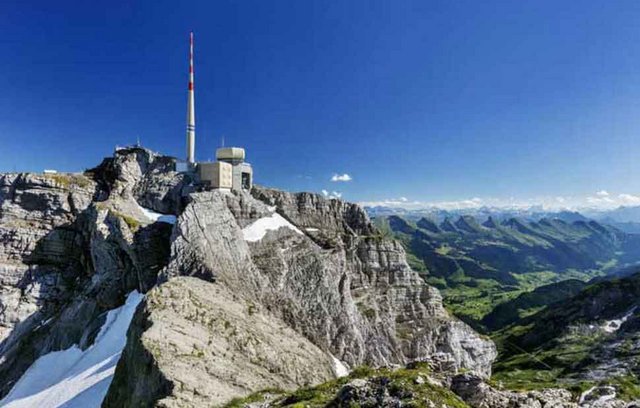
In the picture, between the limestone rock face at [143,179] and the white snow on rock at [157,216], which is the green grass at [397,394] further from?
the limestone rock face at [143,179]

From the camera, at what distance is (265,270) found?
73.5 metres

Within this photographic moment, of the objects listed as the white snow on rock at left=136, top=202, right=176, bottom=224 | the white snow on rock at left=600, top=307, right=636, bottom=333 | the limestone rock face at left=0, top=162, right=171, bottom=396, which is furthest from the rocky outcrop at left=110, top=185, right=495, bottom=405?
the white snow on rock at left=600, top=307, right=636, bottom=333

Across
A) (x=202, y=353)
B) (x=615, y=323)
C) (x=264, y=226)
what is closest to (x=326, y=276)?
(x=264, y=226)

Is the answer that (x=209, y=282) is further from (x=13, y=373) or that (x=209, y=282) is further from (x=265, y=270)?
(x=13, y=373)

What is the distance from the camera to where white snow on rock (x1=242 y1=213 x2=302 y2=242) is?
8000 centimetres

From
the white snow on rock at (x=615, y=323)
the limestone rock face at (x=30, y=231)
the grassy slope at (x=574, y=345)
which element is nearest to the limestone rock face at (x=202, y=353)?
the limestone rock face at (x=30, y=231)

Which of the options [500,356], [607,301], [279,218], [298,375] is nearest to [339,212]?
[279,218]

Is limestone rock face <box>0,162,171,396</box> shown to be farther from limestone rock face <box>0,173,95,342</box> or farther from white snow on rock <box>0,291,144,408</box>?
white snow on rock <box>0,291,144,408</box>

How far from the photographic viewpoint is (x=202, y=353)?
41656mm

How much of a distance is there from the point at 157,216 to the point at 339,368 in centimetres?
5313

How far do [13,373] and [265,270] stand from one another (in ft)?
156

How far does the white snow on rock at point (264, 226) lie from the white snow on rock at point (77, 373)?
22.9 metres

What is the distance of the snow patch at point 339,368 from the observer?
66.6 m

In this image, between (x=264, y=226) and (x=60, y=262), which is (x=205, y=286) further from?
(x=60, y=262)
